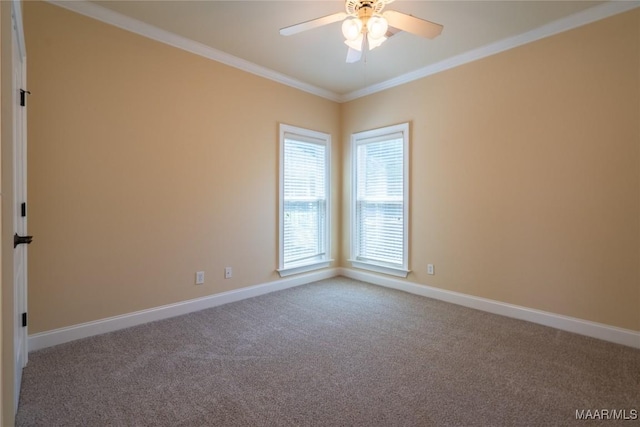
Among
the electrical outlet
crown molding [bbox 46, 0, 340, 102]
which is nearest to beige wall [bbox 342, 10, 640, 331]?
crown molding [bbox 46, 0, 340, 102]

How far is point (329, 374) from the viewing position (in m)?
2.12

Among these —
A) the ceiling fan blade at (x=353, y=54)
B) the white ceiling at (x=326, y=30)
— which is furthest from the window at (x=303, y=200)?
the ceiling fan blade at (x=353, y=54)

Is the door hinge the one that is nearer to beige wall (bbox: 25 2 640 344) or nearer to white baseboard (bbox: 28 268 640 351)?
beige wall (bbox: 25 2 640 344)

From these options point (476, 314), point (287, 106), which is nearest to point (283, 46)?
point (287, 106)

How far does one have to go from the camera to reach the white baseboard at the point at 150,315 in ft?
8.11

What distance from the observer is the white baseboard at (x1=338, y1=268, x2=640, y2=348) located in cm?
257

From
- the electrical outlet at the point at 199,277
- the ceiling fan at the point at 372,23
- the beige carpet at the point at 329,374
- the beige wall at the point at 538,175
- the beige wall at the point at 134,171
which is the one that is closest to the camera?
the beige carpet at the point at 329,374

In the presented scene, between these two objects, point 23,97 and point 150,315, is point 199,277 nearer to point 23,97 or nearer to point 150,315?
point 150,315

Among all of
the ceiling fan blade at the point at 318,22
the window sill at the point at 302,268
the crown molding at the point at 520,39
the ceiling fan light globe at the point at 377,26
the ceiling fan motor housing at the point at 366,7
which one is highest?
the crown molding at the point at 520,39

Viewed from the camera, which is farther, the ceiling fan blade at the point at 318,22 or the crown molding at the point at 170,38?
the crown molding at the point at 170,38

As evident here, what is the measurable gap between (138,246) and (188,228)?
1.61 feet

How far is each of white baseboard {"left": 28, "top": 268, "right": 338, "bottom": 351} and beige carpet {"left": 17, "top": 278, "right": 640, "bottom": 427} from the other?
9 centimetres

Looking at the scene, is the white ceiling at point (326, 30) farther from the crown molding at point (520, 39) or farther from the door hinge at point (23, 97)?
the door hinge at point (23, 97)

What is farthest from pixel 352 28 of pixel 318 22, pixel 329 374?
pixel 329 374
